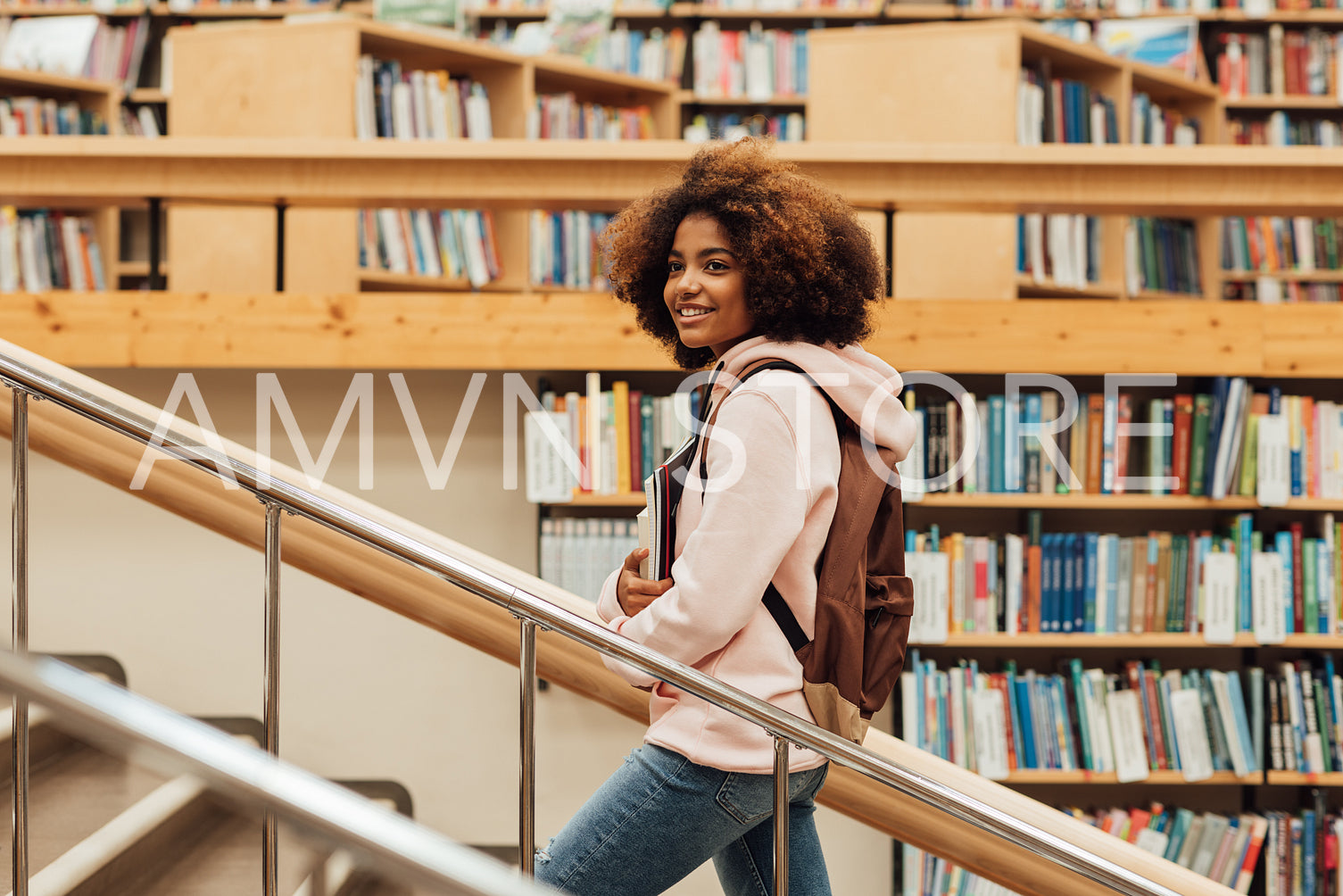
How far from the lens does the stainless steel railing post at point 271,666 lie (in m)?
1.15

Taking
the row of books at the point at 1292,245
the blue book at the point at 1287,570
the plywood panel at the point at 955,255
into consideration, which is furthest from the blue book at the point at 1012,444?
the row of books at the point at 1292,245

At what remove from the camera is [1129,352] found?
2264 millimetres

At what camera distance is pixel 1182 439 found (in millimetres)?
2418

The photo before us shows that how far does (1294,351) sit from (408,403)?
203 cm

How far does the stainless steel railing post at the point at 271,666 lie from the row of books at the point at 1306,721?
7.45 ft

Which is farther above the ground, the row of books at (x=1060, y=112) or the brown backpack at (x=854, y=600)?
the row of books at (x=1060, y=112)

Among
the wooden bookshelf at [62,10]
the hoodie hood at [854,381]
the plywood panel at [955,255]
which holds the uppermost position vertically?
the wooden bookshelf at [62,10]

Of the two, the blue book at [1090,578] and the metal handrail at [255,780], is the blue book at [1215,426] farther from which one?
the metal handrail at [255,780]

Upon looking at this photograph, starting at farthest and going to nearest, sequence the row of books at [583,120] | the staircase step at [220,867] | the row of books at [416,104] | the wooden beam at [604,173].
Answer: the row of books at [583,120], the row of books at [416,104], the wooden beam at [604,173], the staircase step at [220,867]

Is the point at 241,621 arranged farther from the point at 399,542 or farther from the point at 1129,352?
the point at 1129,352

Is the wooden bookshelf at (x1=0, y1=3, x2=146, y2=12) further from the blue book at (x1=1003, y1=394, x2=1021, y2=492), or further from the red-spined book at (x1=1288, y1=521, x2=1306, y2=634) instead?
the red-spined book at (x1=1288, y1=521, x2=1306, y2=634)

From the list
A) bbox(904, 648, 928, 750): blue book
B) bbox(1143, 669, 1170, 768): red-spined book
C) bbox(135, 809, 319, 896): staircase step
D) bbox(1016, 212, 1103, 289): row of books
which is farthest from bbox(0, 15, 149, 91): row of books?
bbox(1143, 669, 1170, 768): red-spined book

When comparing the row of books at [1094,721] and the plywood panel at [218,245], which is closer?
the row of books at [1094,721]

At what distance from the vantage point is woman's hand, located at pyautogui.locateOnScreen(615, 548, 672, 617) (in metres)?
1.01
